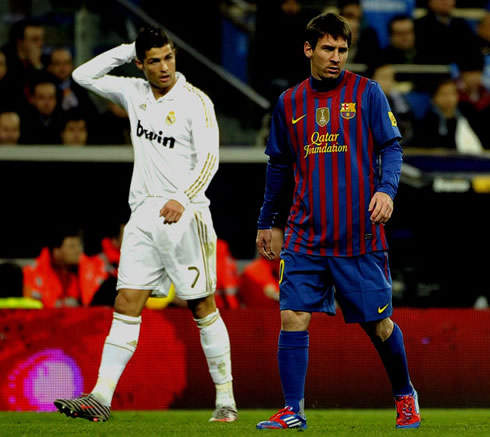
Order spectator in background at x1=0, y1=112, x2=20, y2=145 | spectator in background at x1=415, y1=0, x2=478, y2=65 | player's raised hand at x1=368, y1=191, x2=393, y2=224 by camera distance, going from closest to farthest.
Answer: player's raised hand at x1=368, y1=191, x2=393, y2=224 → spectator in background at x1=0, y1=112, x2=20, y2=145 → spectator in background at x1=415, y1=0, x2=478, y2=65

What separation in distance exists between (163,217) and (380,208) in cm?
172

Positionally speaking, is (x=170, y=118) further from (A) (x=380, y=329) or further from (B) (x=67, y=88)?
(B) (x=67, y=88)

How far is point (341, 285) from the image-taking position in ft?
20.1

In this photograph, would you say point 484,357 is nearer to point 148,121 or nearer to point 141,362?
point 141,362

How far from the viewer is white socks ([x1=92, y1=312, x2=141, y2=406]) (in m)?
6.90

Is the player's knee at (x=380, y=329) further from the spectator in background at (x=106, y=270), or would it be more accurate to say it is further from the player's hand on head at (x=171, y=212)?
the spectator in background at (x=106, y=270)

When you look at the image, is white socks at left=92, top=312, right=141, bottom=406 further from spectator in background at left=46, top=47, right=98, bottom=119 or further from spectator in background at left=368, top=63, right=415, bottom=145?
spectator in background at left=368, top=63, right=415, bottom=145

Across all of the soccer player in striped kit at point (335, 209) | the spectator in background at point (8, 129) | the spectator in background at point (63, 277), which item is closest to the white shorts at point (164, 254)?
the soccer player in striped kit at point (335, 209)

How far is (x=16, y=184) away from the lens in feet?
40.0

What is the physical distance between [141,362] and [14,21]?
4.98 meters

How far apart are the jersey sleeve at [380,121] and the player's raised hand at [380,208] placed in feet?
1.26

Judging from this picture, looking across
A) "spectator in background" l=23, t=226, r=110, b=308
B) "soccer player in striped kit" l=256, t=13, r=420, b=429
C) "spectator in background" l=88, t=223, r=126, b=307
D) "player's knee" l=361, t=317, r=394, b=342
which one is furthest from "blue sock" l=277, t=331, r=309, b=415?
"spectator in background" l=23, t=226, r=110, b=308

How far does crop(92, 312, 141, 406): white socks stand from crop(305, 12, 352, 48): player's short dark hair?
6.65ft

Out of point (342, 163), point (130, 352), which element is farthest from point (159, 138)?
point (342, 163)
